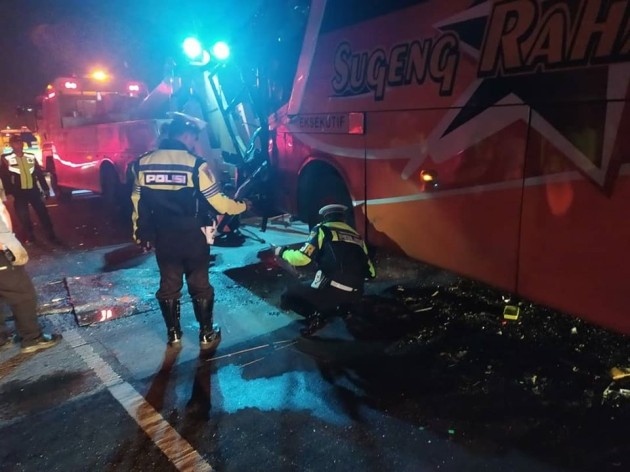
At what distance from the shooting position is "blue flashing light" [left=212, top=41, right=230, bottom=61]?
6625 mm

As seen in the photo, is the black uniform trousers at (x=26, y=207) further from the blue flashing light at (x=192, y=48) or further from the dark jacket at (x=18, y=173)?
the blue flashing light at (x=192, y=48)

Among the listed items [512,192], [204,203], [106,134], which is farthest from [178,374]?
[106,134]

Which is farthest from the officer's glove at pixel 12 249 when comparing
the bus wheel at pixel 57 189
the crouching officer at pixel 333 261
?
the bus wheel at pixel 57 189

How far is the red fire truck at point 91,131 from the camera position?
9312 millimetres

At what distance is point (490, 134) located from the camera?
147 inches

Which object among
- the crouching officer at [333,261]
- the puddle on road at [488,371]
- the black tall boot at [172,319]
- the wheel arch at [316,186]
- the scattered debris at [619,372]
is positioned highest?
the wheel arch at [316,186]

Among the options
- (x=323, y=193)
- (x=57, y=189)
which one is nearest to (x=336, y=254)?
(x=323, y=193)

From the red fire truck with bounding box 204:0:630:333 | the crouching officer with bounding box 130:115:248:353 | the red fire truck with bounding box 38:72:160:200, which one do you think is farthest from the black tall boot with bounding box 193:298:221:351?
the red fire truck with bounding box 38:72:160:200

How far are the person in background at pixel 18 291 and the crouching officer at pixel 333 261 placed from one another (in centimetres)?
213

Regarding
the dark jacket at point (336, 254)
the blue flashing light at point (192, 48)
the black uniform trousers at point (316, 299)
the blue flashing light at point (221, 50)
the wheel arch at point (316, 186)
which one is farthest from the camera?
the blue flashing light at point (192, 48)

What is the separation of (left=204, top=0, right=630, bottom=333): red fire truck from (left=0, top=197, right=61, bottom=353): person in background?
123 inches

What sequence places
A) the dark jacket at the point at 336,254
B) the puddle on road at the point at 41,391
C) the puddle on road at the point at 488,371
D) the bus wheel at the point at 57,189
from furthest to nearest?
the bus wheel at the point at 57,189
the dark jacket at the point at 336,254
the puddle on road at the point at 41,391
the puddle on road at the point at 488,371

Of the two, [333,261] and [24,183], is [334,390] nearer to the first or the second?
[333,261]

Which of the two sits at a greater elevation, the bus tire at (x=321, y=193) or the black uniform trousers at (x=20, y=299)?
the bus tire at (x=321, y=193)
